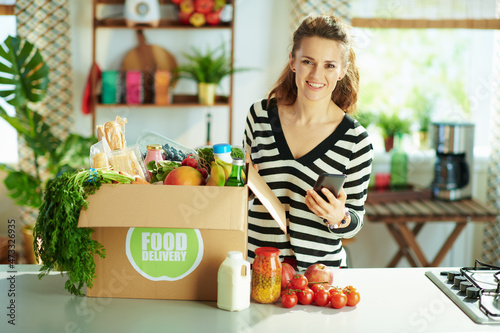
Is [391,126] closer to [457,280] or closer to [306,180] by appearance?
[306,180]

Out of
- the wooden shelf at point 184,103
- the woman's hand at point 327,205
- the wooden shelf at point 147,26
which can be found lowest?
the woman's hand at point 327,205

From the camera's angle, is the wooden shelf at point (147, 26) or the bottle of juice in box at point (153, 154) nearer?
the bottle of juice in box at point (153, 154)

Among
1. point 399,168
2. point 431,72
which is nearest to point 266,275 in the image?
point 399,168

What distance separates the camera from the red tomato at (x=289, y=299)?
1.34 metres

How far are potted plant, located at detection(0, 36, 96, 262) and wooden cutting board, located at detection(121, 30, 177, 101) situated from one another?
0.63 metres

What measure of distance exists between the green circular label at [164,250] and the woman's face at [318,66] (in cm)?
61

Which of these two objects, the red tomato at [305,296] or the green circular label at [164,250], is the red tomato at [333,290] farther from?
the green circular label at [164,250]

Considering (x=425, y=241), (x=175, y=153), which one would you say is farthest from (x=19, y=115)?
(x=425, y=241)

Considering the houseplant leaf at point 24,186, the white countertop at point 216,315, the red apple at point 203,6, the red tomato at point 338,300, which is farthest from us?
the red apple at point 203,6

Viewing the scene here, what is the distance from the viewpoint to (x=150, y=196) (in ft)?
4.17

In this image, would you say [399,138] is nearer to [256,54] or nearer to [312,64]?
[256,54]

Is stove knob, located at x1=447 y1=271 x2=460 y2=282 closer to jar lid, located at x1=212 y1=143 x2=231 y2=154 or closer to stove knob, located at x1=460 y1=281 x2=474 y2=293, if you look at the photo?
stove knob, located at x1=460 y1=281 x2=474 y2=293

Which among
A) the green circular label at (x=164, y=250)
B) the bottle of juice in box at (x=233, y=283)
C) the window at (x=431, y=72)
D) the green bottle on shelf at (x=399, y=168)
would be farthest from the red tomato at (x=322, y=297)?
the window at (x=431, y=72)

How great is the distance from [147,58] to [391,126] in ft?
5.80
